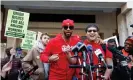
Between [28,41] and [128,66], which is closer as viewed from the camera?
[128,66]

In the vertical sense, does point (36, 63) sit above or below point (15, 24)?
below

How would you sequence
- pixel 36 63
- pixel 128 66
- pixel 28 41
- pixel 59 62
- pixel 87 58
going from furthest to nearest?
pixel 28 41, pixel 36 63, pixel 59 62, pixel 128 66, pixel 87 58

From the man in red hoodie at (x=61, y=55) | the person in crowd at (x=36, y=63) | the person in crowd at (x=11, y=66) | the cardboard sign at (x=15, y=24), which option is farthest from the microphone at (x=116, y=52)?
the cardboard sign at (x=15, y=24)

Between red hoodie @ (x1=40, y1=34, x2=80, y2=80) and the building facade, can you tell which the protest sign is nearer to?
the building facade

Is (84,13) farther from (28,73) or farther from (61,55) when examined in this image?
(61,55)

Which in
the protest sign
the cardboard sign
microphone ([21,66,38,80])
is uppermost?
the cardboard sign

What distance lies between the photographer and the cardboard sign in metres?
5.52

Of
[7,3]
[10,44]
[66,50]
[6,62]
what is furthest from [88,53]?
[10,44]

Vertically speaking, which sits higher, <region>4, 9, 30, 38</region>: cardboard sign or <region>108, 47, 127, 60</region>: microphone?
<region>4, 9, 30, 38</region>: cardboard sign

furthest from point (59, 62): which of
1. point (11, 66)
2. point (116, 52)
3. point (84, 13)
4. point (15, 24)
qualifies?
point (84, 13)

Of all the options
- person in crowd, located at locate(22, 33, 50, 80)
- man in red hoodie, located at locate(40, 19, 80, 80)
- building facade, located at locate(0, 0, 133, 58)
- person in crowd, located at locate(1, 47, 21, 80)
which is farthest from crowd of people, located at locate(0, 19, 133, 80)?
building facade, located at locate(0, 0, 133, 58)

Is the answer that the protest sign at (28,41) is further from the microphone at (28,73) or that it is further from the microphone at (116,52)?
the microphone at (116,52)

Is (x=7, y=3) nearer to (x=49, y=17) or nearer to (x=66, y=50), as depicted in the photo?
(x=49, y=17)

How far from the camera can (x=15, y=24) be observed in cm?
558
